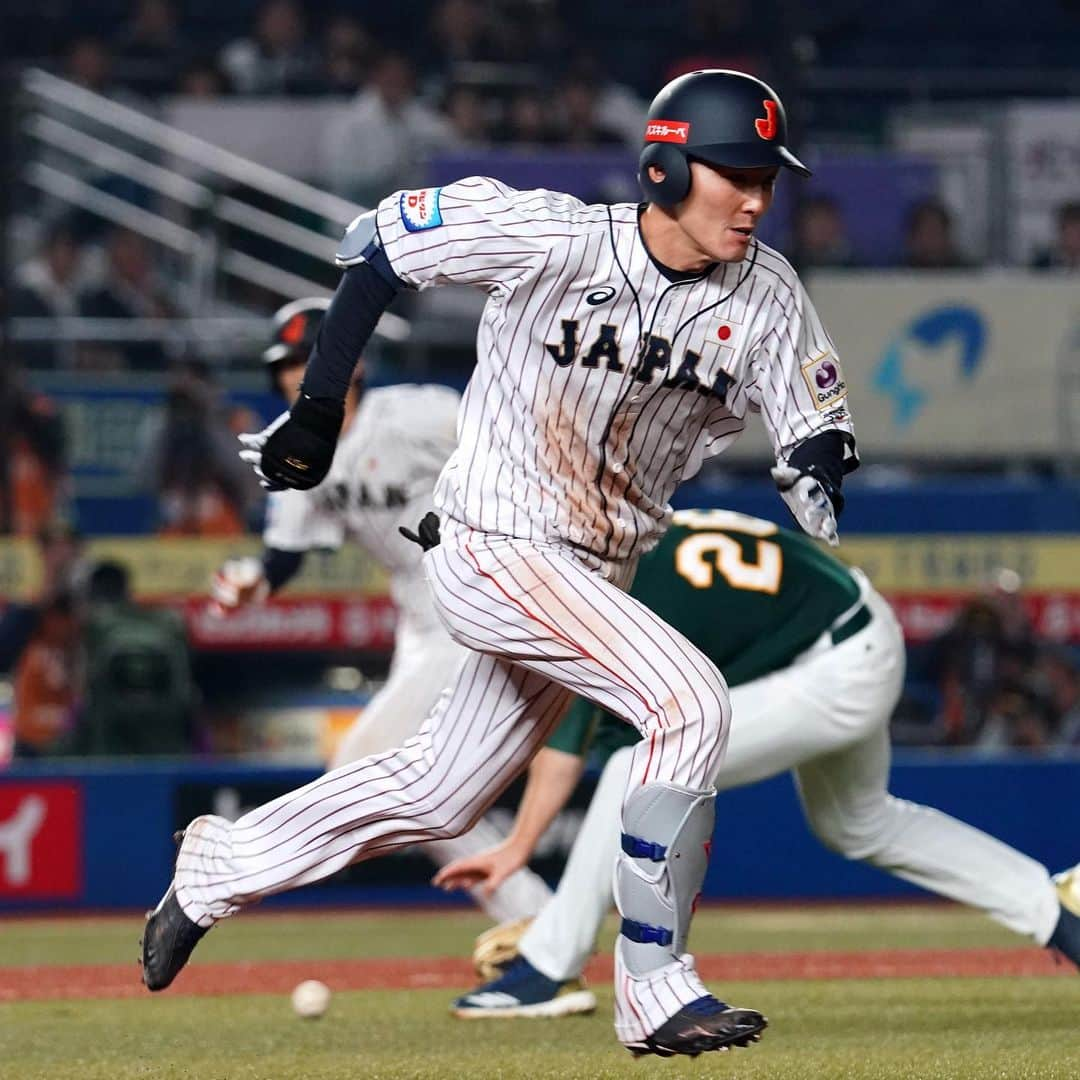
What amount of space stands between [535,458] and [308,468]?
1.47 feet

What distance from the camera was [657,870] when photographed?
170 inches

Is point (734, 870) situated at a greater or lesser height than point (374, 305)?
lesser

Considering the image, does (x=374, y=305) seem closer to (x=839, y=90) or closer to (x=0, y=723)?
(x=0, y=723)

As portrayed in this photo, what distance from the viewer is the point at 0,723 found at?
11.7 meters

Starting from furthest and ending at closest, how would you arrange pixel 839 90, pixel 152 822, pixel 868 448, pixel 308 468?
1. pixel 839 90
2. pixel 868 448
3. pixel 152 822
4. pixel 308 468

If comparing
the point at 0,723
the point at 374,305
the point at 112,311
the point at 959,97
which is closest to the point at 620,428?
the point at 374,305

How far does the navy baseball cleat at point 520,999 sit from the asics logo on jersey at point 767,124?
242 centimetres

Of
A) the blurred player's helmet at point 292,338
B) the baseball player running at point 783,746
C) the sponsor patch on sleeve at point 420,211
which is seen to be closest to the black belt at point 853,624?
the baseball player running at point 783,746

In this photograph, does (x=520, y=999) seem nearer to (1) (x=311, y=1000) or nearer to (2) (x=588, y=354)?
(1) (x=311, y=1000)

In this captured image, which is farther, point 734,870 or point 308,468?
point 734,870

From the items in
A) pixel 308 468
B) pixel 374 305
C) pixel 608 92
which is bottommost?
pixel 308 468

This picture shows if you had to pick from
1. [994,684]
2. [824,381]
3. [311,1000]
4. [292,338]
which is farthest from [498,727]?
[994,684]

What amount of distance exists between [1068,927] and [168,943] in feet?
7.62

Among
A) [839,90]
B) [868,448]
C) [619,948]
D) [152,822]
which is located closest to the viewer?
[619,948]
